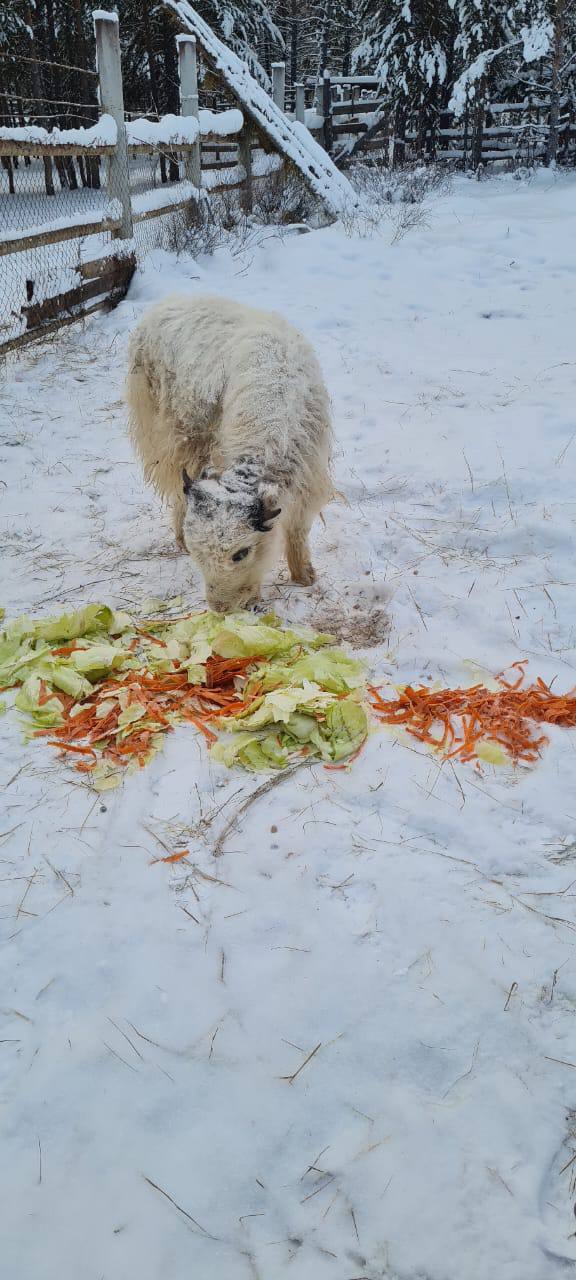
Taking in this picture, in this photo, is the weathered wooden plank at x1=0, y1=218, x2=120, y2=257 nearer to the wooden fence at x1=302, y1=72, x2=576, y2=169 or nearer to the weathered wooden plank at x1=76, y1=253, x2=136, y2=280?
the weathered wooden plank at x1=76, y1=253, x2=136, y2=280

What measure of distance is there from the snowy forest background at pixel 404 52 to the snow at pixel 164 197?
21.4 feet

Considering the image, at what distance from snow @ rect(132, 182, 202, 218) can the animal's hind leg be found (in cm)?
755

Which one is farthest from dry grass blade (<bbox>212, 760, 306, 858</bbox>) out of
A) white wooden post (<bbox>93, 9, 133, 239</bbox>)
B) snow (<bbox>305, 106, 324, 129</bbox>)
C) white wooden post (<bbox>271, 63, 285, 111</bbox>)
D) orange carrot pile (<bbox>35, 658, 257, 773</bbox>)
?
snow (<bbox>305, 106, 324, 129</bbox>)

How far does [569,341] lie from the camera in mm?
7371

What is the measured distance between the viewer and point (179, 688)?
10.9 ft

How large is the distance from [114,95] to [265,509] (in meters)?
8.06

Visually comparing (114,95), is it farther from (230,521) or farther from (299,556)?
(230,521)

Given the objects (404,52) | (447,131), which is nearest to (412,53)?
(404,52)

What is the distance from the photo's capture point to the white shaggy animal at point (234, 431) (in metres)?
3.40

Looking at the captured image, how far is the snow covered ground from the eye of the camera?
165cm

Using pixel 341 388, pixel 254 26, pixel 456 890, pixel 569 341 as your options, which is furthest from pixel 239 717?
pixel 254 26

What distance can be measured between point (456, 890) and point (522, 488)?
11.1 feet

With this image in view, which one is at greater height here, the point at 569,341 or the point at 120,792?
the point at 569,341

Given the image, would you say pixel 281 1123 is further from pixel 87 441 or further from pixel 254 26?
pixel 254 26
